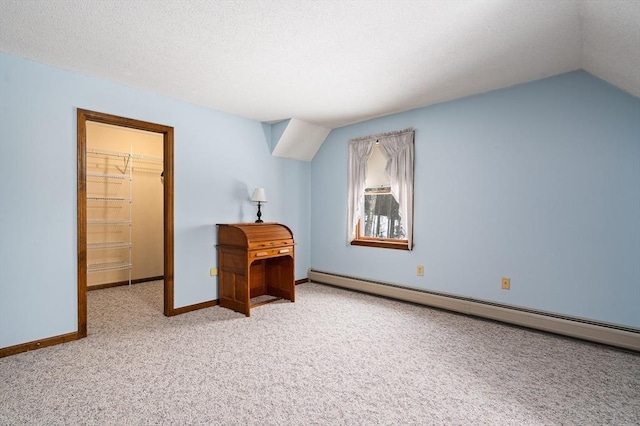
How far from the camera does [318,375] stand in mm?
2244

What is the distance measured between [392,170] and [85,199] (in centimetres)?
335

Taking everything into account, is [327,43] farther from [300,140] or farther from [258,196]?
[300,140]

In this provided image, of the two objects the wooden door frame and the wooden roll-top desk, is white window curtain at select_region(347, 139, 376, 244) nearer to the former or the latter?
the wooden roll-top desk

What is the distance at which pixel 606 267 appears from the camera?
2.73m

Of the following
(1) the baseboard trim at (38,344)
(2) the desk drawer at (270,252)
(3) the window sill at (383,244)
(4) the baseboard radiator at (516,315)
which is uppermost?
(3) the window sill at (383,244)

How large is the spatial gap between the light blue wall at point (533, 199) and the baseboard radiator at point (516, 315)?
0.24 feet

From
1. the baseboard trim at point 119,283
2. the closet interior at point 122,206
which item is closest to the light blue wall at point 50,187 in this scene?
the closet interior at point 122,206

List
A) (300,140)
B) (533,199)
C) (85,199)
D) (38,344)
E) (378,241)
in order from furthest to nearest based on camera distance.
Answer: (300,140), (378,241), (533,199), (85,199), (38,344)

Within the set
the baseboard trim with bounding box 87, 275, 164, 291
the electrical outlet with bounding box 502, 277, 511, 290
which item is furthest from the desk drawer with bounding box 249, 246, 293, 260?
the baseboard trim with bounding box 87, 275, 164, 291

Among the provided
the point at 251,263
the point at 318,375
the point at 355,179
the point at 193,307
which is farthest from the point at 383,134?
the point at 193,307

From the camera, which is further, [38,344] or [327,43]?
[38,344]

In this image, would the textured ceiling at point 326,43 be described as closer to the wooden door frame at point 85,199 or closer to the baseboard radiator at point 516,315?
the wooden door frame at point 85,199

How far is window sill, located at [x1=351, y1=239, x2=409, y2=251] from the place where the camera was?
4086 mm

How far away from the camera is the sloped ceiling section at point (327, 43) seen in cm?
196
